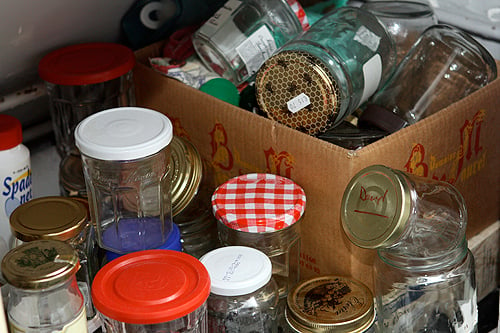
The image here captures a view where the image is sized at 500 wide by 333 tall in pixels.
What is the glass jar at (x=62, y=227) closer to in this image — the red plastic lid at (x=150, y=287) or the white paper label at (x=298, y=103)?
the red plastic lid at (x=150, y=287)

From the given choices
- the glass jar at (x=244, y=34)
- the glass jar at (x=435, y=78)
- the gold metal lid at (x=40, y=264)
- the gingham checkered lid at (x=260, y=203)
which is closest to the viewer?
the gold metal lid at (x=40, y=264)

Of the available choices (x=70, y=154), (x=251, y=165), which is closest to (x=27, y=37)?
(x=70, y=154)

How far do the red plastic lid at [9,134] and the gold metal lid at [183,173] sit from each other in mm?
250

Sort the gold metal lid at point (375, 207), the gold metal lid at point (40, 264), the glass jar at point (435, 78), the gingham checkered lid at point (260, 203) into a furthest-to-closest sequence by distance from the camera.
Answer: the glass jar at point (435, 78) → the gingham checkered lid at point (260, 203) → the gold metal lid at point (375, 207) → the gold metal lid at point (40, 264)

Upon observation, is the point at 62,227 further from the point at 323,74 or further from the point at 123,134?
the point at 323,74

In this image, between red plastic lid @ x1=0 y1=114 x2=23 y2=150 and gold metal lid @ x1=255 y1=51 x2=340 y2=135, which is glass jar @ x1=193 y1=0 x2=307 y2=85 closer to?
gold metal lid @ x1=255 y1=51 x2=340 y2=135

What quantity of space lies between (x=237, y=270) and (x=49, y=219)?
0.28 metres

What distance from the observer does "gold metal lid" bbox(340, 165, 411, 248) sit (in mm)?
932

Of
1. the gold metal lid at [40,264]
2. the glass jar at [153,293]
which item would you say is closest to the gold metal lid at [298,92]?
the glass jar at [153,293]

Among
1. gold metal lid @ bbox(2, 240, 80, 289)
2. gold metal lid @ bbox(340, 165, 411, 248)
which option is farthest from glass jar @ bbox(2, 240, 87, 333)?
gold metal lid @ bbox(340, 165, 411, 248)

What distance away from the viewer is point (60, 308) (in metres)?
0.86

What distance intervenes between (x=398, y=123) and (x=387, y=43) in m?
0.17

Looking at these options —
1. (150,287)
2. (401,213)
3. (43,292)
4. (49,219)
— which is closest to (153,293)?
(150,287)

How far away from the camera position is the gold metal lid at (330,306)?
0.97 meters
